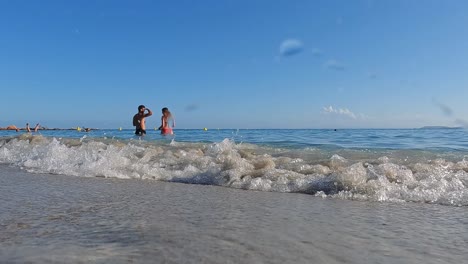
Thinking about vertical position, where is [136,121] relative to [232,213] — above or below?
above

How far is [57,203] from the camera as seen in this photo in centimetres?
375

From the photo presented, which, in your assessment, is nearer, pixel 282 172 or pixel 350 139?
pixel 282 172

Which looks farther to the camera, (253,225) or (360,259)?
(253,225)

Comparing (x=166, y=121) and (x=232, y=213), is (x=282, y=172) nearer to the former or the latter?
(x=232, y=213)

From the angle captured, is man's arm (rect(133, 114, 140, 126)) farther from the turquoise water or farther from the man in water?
the turquoise water

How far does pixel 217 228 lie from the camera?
2848 millimetres

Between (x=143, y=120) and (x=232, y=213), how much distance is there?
15.1m

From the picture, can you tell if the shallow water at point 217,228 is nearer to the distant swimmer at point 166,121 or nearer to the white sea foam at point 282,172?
the white sea foam at point 282,172

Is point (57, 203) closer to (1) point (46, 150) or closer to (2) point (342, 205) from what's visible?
(2) point (342, 205)

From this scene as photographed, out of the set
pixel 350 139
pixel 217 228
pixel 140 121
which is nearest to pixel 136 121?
pixel 140 121

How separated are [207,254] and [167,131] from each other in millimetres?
16740

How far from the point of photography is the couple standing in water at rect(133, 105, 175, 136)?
1791 cm

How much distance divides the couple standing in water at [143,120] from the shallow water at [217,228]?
527 inches

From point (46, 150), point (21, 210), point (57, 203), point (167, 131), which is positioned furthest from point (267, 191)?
point (167, 131)
